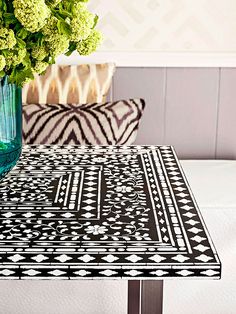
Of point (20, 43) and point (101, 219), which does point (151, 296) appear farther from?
point (20, 43)

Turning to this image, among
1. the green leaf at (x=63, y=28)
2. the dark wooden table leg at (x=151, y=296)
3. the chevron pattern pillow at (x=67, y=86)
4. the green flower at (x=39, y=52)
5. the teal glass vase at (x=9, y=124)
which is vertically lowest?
the dark wooden table leg at (x=151, y=296)

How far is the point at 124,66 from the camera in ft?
9.24

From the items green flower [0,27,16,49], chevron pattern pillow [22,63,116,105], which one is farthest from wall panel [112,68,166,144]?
green flower [0,27,16,49]

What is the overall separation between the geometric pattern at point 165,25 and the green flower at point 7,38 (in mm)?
1373

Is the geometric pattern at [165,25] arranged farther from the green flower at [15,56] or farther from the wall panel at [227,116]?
the green flower at [15,56]

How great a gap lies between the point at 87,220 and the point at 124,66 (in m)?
1.40

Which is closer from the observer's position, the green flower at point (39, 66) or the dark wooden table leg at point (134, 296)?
the green flower at point (39, 66)

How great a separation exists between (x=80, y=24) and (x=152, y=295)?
0.58 meters

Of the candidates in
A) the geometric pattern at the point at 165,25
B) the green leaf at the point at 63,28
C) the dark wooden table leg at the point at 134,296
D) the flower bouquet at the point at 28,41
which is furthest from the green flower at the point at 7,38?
the geometric pattern at the point at 165,25

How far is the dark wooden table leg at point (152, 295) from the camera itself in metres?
1.42

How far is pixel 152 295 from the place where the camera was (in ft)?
4.68

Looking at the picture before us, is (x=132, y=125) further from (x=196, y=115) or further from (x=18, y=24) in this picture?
(x=18, y=24)

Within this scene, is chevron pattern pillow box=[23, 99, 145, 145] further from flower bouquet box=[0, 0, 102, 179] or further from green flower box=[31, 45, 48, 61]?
green flower box=[31, 45, 48, 61]

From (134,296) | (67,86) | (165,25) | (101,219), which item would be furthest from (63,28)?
(165,25)
